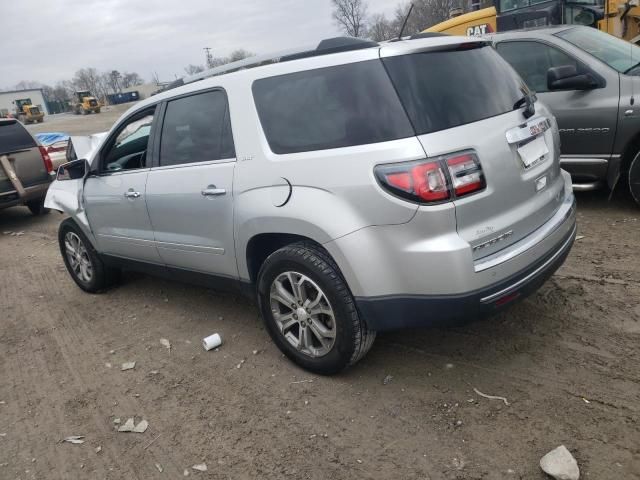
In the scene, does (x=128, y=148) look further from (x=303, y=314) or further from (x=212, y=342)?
(x=303, y=314)

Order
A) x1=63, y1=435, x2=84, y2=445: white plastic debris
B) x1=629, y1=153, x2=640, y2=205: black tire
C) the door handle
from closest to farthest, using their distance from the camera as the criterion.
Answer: x1=63, y1=435, x2=84, y2=445: white plastic debris
the door handle
x1=629, y1=153, x2=640, y2=205: black tire

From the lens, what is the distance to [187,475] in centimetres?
253

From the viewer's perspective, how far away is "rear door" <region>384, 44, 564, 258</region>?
8.11 ft

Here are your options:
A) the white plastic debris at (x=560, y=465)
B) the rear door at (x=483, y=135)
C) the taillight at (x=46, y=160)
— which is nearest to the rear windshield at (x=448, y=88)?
the rear door at (x=483, y=135)

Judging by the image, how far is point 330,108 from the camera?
2750 millimetres

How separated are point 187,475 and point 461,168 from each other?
A: 203 centimetres

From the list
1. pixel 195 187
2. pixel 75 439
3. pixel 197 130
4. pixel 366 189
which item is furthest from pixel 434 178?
pixel 75 439

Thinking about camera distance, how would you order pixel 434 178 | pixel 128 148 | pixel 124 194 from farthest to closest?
pixel 128 148 < pixel 124 194 < pixel 434 178

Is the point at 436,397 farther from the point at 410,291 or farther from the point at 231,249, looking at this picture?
the point at 231,249

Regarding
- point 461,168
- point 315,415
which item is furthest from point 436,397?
point 461,168

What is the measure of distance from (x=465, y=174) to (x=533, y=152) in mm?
636

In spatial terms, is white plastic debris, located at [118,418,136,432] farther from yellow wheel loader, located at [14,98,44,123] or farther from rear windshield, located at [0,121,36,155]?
yellow wheel loader, located at [14,98,44,123]

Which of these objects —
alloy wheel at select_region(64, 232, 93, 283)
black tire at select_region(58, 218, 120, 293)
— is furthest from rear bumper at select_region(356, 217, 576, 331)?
alloy wheel at select_region(64, 232, 93, 283)

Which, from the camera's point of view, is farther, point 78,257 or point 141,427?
point 78,257
